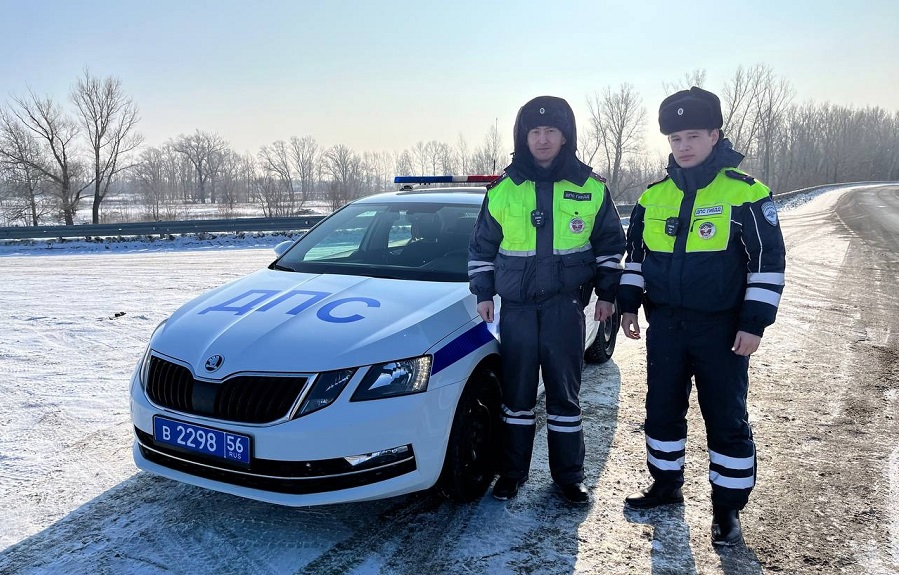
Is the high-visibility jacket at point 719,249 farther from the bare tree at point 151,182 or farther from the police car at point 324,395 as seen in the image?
the bare tree at point 151,182

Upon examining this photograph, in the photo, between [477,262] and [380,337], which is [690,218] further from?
[380,337]

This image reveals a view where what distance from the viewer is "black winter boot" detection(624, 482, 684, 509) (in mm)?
2830

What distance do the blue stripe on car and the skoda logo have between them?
0.89m

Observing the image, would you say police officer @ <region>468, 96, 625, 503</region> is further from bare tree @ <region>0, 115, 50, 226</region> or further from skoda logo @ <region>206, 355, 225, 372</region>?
bare tree @ <region>0, 115, 50, 226</region>

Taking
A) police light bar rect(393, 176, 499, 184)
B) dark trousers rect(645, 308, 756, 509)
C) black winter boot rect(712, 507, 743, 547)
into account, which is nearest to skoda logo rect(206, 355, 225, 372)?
dark trousers rect(645, 308, 756, 509)

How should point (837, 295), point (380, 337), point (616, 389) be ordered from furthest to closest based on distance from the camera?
point (837, 295) < point (616, 389) < point (380, 337)

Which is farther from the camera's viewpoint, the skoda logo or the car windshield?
the car windshield

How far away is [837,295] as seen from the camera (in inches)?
303

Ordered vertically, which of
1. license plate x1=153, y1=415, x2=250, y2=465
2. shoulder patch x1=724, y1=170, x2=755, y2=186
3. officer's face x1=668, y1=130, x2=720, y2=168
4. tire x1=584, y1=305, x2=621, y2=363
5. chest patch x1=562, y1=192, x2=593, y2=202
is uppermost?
officer's face x1=668, y1=130, x2=720, y2=168

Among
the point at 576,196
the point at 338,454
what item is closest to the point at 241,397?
the point at 338,454

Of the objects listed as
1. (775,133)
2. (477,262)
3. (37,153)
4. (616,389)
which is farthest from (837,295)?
(775,133)

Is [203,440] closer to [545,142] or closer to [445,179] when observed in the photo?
[545,142]

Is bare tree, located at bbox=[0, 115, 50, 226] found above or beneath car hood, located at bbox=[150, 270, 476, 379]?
above

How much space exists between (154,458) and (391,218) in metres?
2.18
